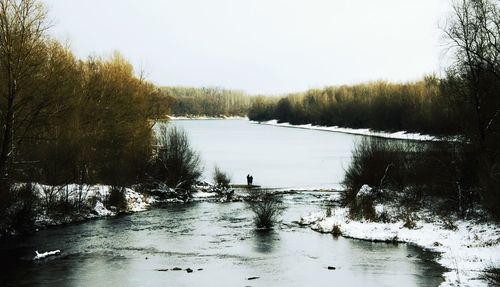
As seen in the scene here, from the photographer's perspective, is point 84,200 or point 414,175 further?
point 84,200

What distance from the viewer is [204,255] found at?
825 inches

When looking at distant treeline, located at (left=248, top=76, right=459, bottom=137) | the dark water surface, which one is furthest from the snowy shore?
distant treeline, located at (left=248, top=76, right=459, bottom=137)

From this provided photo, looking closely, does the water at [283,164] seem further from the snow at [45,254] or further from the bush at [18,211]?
the snow at [45,254]

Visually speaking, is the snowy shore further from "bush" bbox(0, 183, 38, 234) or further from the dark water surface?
the dark water surface

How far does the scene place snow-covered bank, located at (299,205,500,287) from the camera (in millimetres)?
17361

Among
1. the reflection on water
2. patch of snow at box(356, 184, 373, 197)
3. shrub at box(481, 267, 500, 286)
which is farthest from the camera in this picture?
patch of snow at box(356, 184, 373, 197)

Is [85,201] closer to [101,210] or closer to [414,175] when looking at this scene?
[101,210]

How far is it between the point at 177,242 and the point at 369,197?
13.1 metres

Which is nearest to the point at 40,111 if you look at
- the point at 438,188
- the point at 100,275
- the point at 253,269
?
the point at 100,275

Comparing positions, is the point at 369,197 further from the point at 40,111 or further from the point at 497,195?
the point at 40,111

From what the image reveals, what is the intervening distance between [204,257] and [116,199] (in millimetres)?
14395

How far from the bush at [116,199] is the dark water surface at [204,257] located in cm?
326

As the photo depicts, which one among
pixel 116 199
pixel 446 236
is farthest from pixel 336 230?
pixel 116 199

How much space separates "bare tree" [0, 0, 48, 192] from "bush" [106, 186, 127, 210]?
7.22 m
